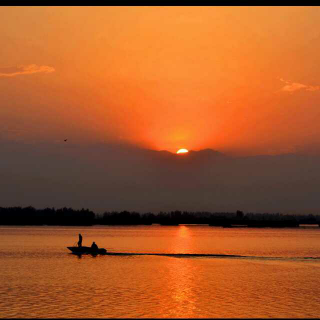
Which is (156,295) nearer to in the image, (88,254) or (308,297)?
(308,297)

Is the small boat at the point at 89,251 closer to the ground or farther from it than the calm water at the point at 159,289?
farther from it

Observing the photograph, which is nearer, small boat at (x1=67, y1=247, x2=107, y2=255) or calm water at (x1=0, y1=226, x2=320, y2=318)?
calm water at (x1=0, y1=226, x2=320, y2=318)

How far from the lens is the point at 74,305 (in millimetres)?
34031

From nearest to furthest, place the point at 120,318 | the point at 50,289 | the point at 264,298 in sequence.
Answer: the point at 120,318 → the point at 264,298 → the point at 50,289

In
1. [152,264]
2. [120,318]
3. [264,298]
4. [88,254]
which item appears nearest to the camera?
[120,318]

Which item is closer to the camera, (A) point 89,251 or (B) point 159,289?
(B) point 159,289

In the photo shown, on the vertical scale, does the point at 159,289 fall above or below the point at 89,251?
below

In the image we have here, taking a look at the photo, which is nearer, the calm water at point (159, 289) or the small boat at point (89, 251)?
the calm water at point (159, 289)

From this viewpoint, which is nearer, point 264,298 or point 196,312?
point 196,312

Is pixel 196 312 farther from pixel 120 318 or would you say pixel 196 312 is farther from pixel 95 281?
pixel 95 281

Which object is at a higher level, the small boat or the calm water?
the small boat

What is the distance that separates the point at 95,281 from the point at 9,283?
28.8 feet
